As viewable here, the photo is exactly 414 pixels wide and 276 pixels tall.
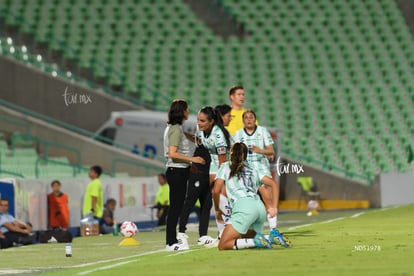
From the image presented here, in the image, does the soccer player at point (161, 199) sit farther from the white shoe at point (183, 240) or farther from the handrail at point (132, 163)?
the white shoe at point (183, 240)

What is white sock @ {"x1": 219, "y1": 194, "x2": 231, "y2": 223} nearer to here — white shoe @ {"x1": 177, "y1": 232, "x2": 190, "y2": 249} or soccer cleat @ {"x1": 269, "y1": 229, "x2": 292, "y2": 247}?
white shoe @ {"x1": 177, "y1": 232, "x2": 190, "y2": 249}

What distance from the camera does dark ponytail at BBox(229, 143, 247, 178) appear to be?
15227mm

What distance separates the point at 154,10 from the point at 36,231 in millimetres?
20773

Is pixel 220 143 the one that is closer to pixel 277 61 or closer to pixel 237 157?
pixel 237 157

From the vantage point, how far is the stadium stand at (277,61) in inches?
→ 1601

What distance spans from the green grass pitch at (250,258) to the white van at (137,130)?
1482cm

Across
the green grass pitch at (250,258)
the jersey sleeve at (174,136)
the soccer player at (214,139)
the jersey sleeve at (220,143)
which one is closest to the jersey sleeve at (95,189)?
the green grass pitch at (250,258)

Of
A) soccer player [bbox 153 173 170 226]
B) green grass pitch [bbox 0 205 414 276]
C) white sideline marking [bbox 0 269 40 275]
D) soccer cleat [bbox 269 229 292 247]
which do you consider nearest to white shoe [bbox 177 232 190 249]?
green grass pitch [bbox 0 205 414 276]

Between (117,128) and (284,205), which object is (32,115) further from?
(284,205)

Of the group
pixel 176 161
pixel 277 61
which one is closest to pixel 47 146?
pixel 277 61

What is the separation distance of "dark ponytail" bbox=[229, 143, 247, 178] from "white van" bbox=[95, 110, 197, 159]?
20167mm

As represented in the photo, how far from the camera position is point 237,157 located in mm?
15250

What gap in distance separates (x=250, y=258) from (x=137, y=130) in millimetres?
22344

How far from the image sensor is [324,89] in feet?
142
